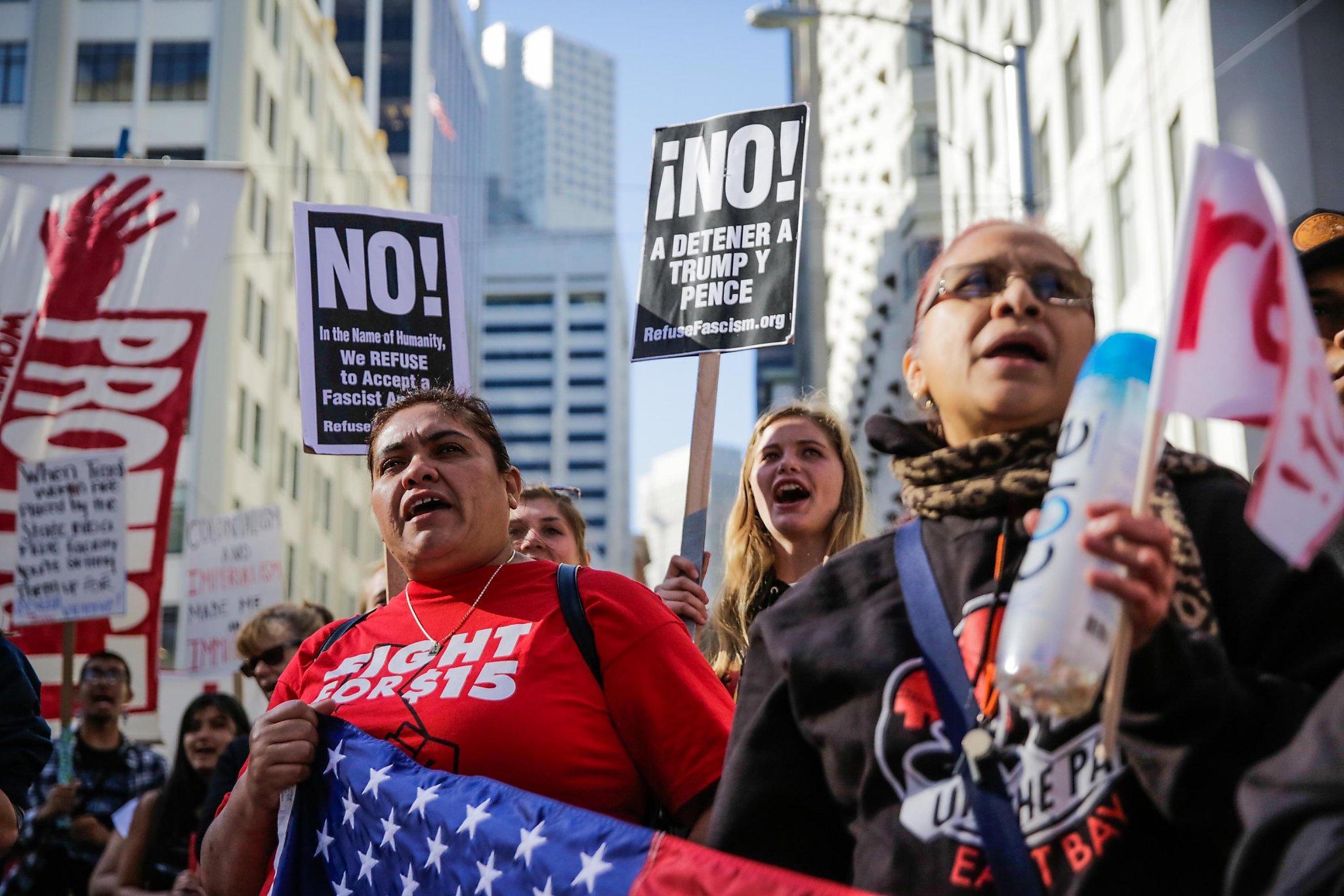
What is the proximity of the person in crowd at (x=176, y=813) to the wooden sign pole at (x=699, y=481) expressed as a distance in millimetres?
3335

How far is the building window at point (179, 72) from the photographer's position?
128ft

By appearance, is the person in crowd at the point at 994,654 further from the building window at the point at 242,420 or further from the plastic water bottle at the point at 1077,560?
the building window at the point at 242,420

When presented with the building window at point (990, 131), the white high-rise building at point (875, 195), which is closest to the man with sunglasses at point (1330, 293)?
the building window at point (990, 131)

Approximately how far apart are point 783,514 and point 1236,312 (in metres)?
3.13

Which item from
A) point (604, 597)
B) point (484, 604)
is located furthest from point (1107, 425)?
point (484, 604)

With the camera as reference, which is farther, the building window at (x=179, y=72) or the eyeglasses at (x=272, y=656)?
the building window at (x=179, y=72)

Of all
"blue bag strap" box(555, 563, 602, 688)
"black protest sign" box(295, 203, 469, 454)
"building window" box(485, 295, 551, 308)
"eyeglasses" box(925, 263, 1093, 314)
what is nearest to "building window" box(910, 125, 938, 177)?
"black protest sign" box(295, 203, 469, 454)

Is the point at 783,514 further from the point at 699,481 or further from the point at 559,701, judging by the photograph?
the point at 559,701

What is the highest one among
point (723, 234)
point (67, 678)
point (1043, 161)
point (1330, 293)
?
point (1043, 161)

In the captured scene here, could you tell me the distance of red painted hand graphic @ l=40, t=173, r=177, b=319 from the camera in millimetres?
10242

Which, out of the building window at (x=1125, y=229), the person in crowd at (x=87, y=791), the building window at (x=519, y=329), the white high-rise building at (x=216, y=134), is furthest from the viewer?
the building window at (x=519, y=329)

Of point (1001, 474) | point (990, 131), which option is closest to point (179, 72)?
point (990, 131)

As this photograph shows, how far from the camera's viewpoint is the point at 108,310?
1048 cm

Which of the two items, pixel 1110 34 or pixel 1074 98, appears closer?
pixel 1110 34
